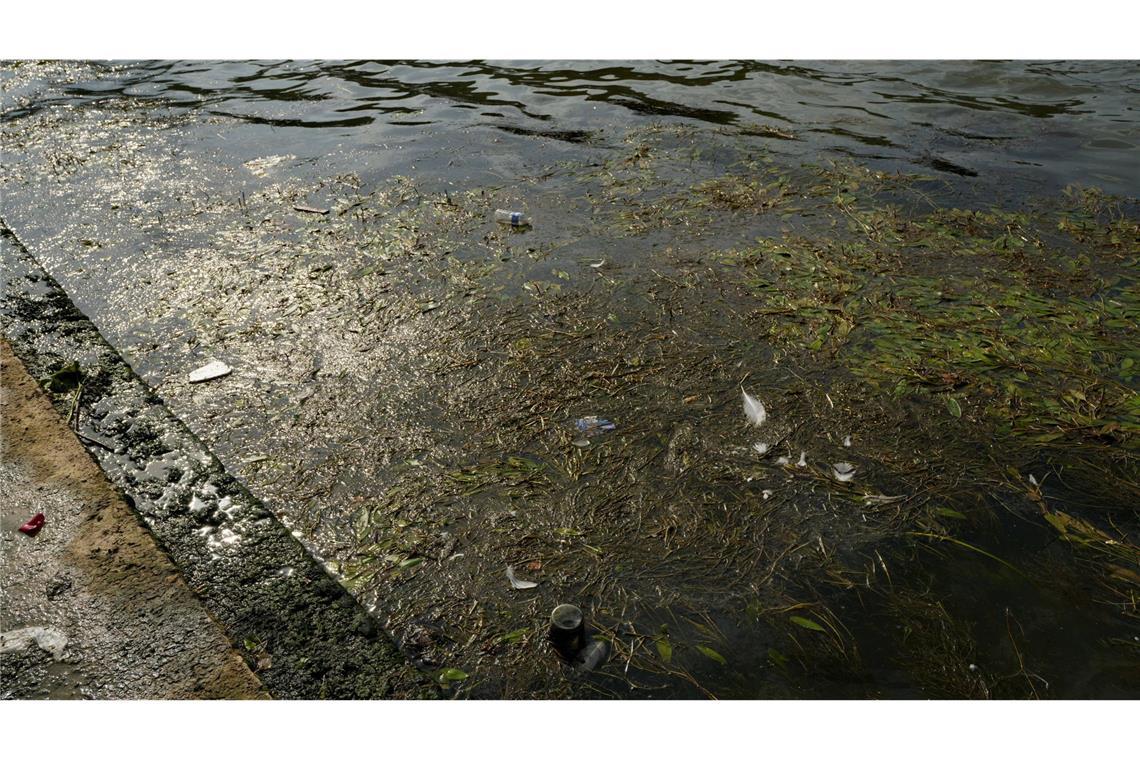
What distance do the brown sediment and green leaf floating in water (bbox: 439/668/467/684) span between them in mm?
576

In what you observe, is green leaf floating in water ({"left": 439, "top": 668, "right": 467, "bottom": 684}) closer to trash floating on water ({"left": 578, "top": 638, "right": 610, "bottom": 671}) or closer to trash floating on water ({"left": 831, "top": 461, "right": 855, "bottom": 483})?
trash floating on water ({"left": 578, "top": 638, "right": 610, "bottom": 671})

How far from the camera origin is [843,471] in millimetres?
3320

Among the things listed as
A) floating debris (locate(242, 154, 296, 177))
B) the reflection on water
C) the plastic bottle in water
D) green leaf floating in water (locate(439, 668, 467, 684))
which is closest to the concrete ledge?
green leaf floating in water (locate(439, 668, 467, 684))

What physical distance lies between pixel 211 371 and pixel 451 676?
7.78 ft

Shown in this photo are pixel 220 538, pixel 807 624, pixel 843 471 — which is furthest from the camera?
pixel 843 471

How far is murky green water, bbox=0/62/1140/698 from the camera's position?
2.72 m

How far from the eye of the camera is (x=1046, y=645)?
261cm

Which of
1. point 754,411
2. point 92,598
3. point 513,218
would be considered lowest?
point 92,598

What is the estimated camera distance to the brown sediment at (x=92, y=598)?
2369mm

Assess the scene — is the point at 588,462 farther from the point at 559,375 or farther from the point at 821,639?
the point at 821,639

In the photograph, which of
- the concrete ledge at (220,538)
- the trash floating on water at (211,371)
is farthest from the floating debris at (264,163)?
the trash floating on water at (211,371)

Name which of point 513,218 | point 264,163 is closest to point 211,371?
point 513,218

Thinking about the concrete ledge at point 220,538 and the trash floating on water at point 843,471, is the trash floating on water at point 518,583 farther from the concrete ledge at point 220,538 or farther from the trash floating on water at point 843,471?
the trash floating on water at point 843,471

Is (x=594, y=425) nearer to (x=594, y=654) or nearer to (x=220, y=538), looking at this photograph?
(x=594, y=654)
